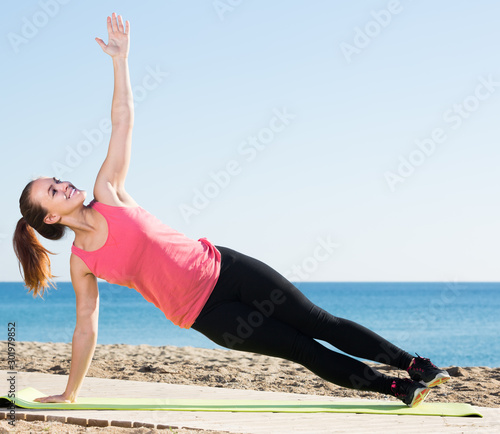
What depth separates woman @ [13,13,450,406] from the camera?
3.33 metres

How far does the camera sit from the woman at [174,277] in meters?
3.33

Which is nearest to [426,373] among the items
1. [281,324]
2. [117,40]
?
[281,324]

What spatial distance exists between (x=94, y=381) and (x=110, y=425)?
1796 millimetres

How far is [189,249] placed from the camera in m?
3.40

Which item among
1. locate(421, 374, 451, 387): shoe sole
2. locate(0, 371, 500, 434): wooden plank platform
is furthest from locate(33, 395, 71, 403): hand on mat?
locate(421, 374, 451, 387): shoe sole

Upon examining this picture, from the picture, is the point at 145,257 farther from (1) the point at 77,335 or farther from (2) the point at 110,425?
(2) the point at 110,425

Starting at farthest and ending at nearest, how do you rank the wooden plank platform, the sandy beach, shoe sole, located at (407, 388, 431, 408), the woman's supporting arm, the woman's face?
the sandy beach, shoe sole, located at (407, 388, 431, 408), the woman's supporting arm, the woman's face, the wooden plank platform

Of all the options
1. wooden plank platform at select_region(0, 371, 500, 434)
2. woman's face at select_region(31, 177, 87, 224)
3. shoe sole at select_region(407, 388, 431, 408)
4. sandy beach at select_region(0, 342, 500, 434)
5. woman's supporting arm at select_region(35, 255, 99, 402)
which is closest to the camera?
wooden plank platform at select_region(0, 371, 500, 434)

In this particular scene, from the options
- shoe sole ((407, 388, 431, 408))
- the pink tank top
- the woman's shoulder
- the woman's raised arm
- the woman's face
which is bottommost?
shoe sole ((407, 388, 431, 408))

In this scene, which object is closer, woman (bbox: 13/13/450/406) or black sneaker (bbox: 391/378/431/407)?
woman (bbox: 13/13/450/406)

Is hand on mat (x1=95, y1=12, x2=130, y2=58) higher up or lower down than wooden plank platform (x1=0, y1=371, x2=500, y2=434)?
higher up

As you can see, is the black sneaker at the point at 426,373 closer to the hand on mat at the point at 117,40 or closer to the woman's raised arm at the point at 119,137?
the woman's raised arm at the point at 119,137

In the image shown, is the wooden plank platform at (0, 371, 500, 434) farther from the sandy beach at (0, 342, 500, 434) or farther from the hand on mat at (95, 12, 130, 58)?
the hand on mat at (95, 12, 130, 58)

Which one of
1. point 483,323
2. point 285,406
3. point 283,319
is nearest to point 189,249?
point 283,319
